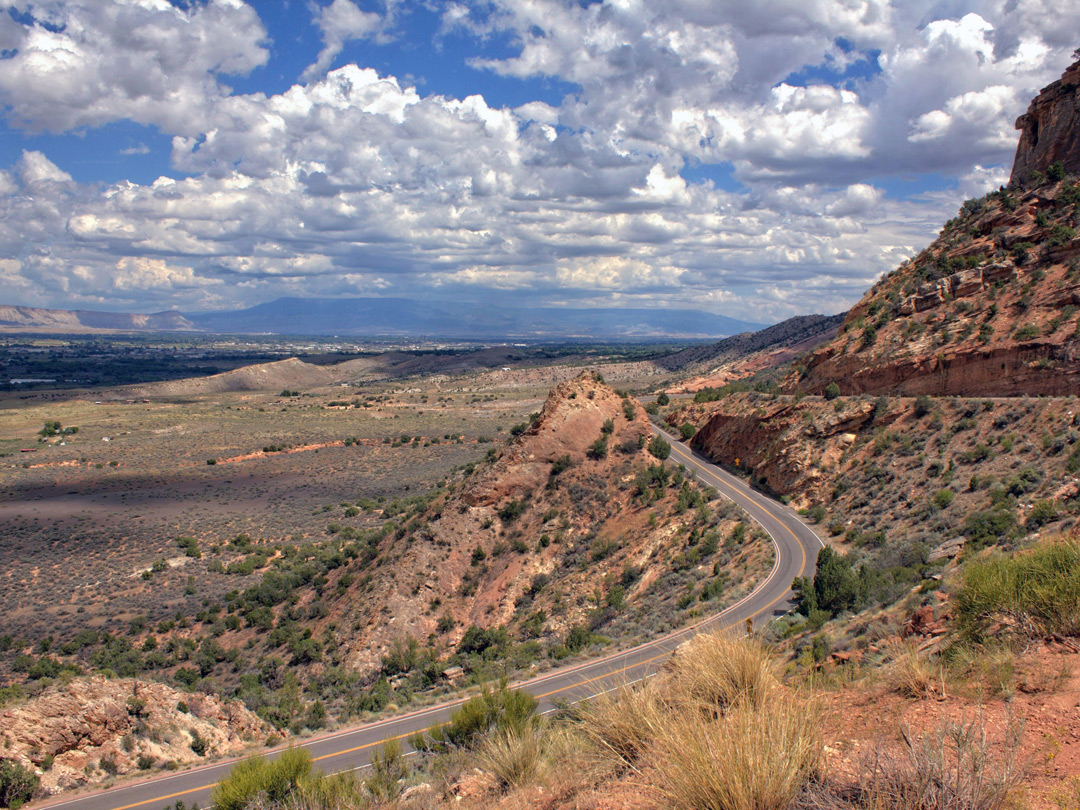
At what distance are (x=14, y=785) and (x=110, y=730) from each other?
2.82 metres

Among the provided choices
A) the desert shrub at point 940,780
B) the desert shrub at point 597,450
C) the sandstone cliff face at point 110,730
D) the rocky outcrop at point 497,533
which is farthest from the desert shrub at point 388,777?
the desert shrub at point 597,450

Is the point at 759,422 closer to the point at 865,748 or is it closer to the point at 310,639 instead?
the point at 310,639

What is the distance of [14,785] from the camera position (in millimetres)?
13117

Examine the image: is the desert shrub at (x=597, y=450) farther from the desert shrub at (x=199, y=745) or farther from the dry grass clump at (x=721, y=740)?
the dry grass clump at (x=721, y=740)

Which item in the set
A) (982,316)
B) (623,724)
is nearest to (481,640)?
(623,724)

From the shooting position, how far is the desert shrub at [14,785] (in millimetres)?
12961

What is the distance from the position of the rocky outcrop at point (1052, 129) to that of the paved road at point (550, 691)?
1417 inches

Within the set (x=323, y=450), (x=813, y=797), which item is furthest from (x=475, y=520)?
(x=323, y=450)

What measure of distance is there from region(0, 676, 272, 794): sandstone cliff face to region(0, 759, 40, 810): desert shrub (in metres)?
0.41

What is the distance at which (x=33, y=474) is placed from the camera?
64.6 m

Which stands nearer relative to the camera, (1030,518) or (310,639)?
(1030,518)

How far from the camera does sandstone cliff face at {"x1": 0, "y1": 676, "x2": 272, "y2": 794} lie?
14.2 m

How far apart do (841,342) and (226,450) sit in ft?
232

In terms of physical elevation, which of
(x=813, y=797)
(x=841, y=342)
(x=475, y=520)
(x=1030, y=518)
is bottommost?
(x=475, y=520)
